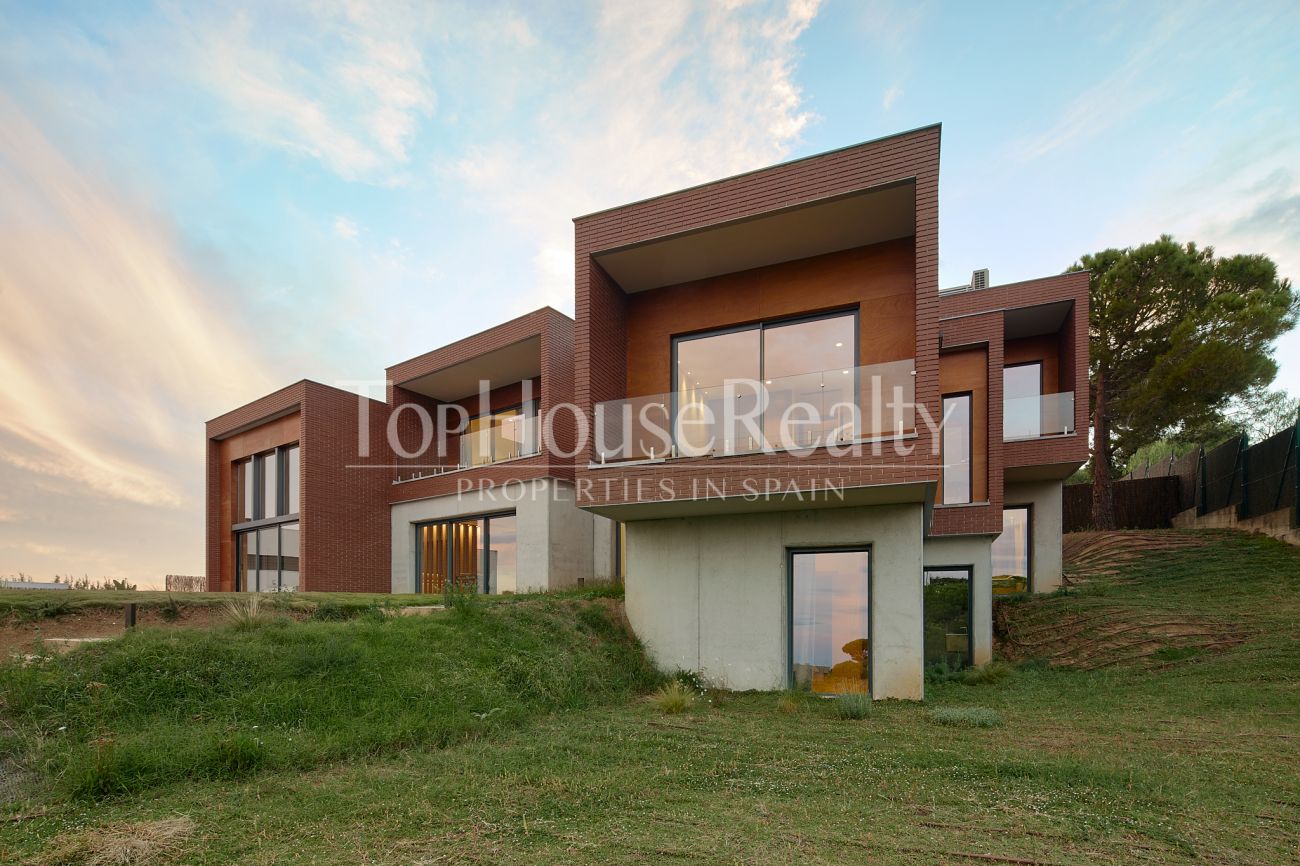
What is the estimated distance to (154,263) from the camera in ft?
38.7

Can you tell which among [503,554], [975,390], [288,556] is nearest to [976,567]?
[975,390]

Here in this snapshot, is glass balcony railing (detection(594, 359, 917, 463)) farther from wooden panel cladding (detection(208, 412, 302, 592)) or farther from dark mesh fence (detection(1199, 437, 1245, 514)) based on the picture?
dark mesh fence (detection(1199, 437, 1245, 514))

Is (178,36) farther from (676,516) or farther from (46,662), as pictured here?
(676,516)

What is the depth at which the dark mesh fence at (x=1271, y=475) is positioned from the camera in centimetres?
1603

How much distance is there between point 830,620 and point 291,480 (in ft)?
53.1

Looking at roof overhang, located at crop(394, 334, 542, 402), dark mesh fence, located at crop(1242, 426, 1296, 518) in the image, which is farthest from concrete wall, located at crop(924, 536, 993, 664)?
roof overhang, located at crop(394, 334, 542, 402)

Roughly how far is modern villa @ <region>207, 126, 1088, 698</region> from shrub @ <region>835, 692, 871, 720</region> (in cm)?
137

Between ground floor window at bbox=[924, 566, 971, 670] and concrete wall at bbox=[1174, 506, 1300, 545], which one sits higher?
concrete wall at bbox=[1174, 506, 1300, 545]

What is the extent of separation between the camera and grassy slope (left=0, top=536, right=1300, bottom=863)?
12.2 feet

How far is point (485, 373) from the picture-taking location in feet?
59.2

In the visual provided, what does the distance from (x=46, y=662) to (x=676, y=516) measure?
24.8ft

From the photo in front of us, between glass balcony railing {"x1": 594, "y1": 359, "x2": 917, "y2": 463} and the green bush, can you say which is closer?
the green bush

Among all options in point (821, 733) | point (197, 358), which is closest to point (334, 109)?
point (197, 358)

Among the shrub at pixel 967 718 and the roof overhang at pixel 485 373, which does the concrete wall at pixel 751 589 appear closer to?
the shrub at pixel 967 718
